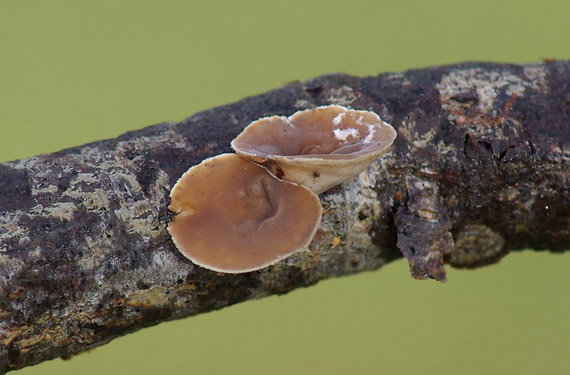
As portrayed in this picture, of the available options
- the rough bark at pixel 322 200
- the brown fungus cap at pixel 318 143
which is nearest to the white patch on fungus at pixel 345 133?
the brown fungus cap at pixel 318 143

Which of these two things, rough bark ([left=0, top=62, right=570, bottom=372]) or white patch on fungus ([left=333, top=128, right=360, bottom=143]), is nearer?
rough bark ([left=0, top=62, right=570, bottom=372])

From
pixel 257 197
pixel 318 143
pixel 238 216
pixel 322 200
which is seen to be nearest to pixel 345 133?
pixel 318 143

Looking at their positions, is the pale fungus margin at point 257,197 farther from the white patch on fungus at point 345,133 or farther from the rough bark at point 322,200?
the rough bark at point 322,200

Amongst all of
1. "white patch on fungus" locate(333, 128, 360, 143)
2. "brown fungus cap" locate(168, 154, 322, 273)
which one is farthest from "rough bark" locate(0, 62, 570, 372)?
"white patch on fungus" locate(333, 128, 360, 143)

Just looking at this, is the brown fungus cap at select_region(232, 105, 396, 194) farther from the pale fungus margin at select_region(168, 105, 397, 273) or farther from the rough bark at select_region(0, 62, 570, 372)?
the rough bark at select_region(0, 62, 570, 372)

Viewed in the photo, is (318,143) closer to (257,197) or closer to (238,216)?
(257,197)

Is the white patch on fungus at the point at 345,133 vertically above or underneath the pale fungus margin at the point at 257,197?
above
